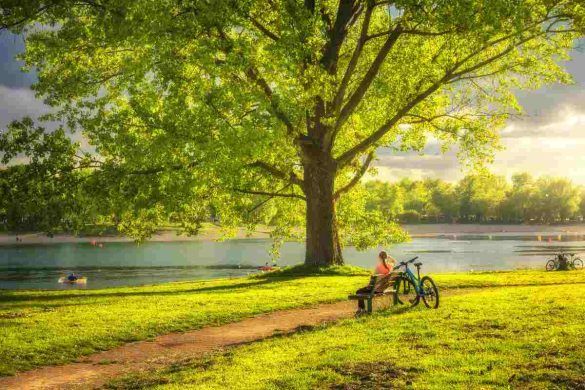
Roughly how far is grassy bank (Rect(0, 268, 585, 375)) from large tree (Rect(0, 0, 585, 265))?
16.3ft

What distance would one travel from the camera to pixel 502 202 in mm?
174875

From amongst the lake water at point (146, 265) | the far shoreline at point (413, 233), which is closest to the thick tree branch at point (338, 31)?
the lake water at point (146, 265)

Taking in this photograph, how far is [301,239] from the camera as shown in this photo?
3762 cm

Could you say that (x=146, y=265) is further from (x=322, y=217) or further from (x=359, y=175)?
(x=322, y=217)

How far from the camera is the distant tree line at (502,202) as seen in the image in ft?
554

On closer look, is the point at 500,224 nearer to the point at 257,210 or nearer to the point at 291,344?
the point at 257,210

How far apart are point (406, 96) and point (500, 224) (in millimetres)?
161944

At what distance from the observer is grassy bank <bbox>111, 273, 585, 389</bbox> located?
8906mm

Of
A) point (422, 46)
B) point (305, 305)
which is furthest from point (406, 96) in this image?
point (305, 305)

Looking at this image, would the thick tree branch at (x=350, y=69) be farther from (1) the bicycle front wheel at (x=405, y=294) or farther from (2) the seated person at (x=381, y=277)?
(2) the seated person at (x=381, y=277)

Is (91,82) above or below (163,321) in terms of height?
above

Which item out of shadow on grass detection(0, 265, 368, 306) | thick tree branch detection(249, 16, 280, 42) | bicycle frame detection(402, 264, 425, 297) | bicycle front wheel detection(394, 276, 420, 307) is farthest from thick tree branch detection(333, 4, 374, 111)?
bicycle frame detection(402, 264, 425, 297)

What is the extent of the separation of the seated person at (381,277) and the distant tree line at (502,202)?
143223 mm

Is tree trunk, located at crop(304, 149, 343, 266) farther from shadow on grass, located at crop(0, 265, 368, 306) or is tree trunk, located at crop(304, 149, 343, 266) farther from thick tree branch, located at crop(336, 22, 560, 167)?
thick tree branch, located at crop(336, 22, 560, 167)
